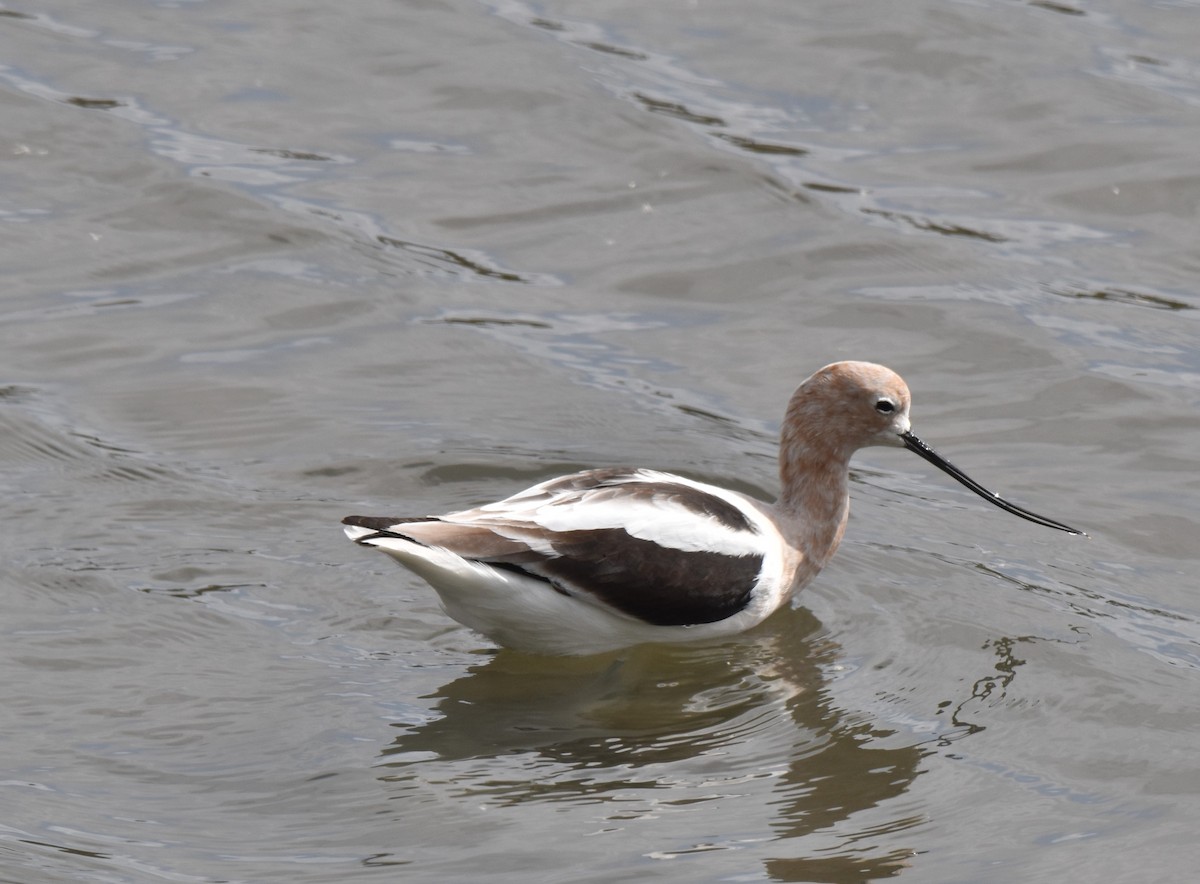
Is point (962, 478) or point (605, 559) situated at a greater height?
point (962, 478)

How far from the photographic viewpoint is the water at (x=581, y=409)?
633cm

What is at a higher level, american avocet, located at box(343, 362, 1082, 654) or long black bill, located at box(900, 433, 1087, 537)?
long black bill, located at box(900, 433, 1087, 537)

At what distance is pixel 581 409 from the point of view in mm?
9711

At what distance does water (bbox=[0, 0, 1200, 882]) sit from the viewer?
6.33 metres

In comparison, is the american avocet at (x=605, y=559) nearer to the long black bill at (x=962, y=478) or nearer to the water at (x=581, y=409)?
the water at (x=581, y=409)

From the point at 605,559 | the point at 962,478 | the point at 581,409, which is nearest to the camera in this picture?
the point at 605,559

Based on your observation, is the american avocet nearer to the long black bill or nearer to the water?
the water

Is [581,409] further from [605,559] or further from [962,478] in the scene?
[605,559]

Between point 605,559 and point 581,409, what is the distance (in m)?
2.58

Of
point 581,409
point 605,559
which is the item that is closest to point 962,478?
point 605,559

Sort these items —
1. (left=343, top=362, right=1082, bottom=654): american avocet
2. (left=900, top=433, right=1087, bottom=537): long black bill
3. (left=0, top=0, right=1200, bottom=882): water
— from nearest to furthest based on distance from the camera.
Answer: (left=0, top=0, right=1200, bottom=882): water, (left=343, top=362, right=1082, bottom=654): american avocet, (left=900, top=433, right=1087, bottom=537): long black bill

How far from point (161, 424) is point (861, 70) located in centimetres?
661

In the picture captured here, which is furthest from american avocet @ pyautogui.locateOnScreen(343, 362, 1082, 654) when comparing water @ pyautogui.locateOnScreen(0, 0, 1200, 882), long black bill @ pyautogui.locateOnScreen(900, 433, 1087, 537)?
long black bill @ pyautogui.locateOnScreen(900, 433, 1087, 537)

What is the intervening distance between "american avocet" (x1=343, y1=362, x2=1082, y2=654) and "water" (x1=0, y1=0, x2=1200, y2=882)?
0.79ft
